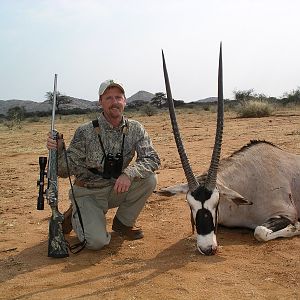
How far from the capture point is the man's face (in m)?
5.10

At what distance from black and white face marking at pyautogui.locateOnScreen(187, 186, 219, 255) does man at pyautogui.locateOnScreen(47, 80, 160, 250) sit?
702mm

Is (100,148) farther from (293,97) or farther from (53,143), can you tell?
(293,97)

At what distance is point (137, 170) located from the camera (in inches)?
194

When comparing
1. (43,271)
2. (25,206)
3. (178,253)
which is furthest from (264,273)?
(25,206)

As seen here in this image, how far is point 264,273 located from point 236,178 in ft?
5.40

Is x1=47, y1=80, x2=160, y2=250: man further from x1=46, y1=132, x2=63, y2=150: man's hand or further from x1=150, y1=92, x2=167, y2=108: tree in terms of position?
x1=150, y1=92, x2=167, y2=108: tree

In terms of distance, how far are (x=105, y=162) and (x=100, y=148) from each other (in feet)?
0.49

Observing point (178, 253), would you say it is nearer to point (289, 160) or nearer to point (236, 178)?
point (236, 178)

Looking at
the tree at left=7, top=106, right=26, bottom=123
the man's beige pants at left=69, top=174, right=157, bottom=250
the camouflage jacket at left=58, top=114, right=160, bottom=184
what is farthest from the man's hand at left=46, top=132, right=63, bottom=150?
the tree at left=7, top=106, right=26, bottom=123

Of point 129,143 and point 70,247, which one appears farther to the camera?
point 129,143

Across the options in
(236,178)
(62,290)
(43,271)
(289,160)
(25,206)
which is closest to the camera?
(62,290)

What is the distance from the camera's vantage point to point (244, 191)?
5.48 meters

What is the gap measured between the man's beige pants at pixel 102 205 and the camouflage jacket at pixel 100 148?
15 centimetres

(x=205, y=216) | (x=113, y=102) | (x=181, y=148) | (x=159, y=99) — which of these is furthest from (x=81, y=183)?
(x=159, y=99)
